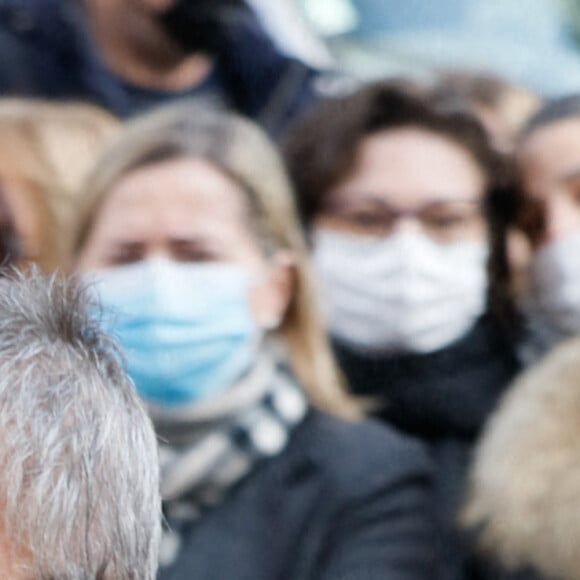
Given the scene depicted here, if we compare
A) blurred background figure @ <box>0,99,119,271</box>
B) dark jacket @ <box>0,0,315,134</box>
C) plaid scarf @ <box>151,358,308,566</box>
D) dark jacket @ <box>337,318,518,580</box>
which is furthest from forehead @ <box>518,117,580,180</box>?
blurred background figure @ <box>0,99,119,271</box>

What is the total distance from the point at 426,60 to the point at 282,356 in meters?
0.78

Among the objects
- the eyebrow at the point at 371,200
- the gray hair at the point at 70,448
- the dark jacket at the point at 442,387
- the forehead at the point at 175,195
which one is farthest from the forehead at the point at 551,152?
the gray hair at the point at 70,448

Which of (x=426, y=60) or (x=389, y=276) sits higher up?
(x=426, y=60)

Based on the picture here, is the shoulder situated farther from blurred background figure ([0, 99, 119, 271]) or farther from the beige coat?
blurred background figure ([0, 99, 119, 271])

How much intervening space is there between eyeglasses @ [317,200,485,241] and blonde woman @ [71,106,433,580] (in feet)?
0.33

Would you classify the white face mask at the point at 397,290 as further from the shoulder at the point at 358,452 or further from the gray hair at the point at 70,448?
the gray hair at the point at 70,448

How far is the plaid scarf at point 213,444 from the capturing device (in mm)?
2154

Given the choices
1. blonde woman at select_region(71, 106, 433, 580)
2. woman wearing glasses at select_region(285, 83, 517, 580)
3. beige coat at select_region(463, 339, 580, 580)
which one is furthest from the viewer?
woman wearing glasses at select_region(285, 83, 517, 580)

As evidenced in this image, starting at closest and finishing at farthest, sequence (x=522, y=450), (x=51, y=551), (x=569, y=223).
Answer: (x=51, y=551)
(x=522, y=450)
(x=569, y=223)

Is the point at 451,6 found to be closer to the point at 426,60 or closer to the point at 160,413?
the point at 426,60

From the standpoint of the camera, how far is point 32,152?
2.31 meters

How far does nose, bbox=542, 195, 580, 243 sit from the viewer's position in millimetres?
2426

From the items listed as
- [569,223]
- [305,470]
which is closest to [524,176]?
[569,223]

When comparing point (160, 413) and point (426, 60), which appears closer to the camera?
point (160, 413)
